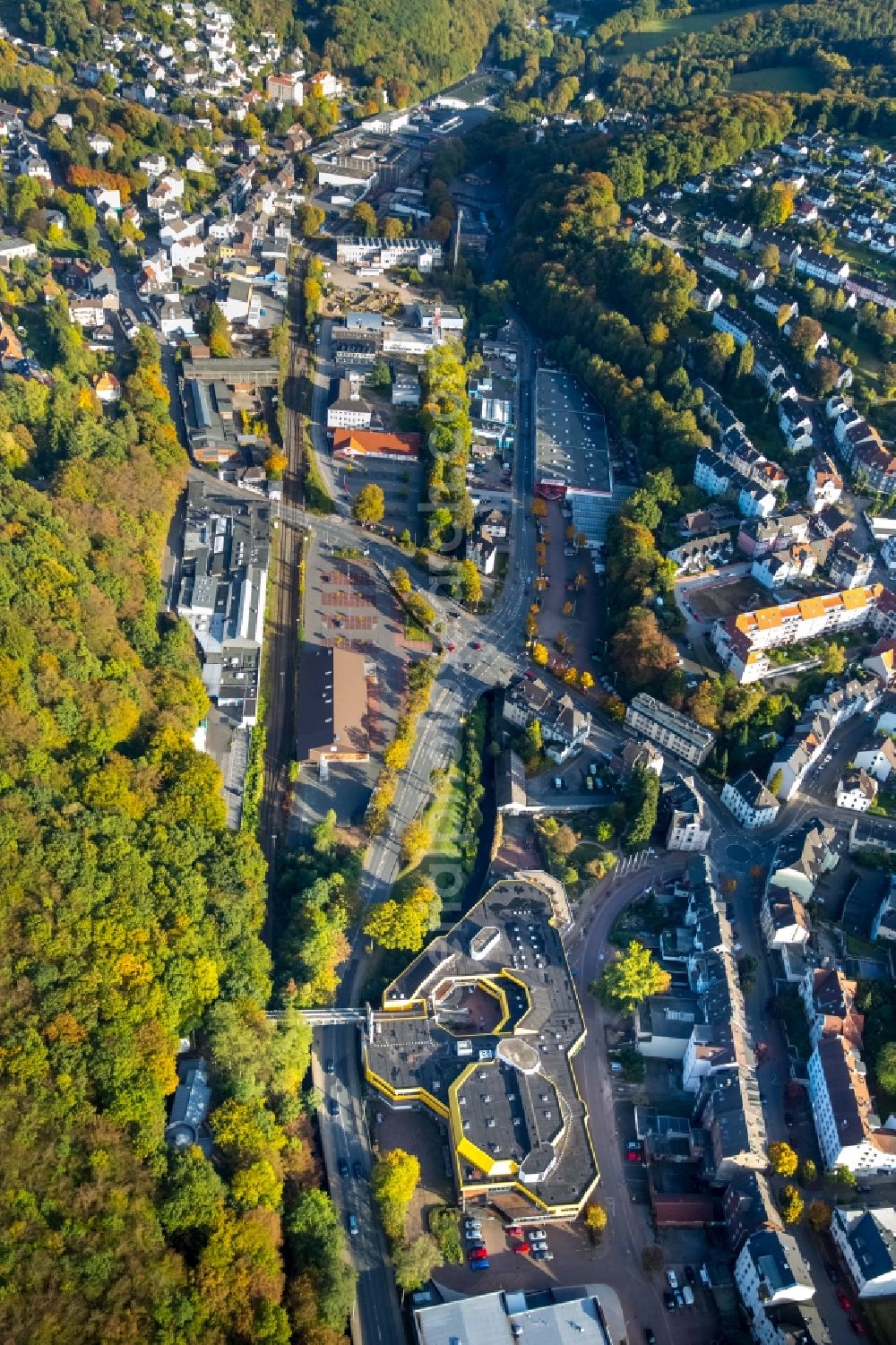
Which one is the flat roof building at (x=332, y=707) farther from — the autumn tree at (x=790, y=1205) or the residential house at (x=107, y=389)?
the autumn tree at (x=790, y=1205)

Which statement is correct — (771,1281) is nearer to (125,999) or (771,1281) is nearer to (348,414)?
(125,999)

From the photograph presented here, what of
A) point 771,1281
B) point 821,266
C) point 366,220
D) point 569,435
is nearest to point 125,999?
point 771,1281

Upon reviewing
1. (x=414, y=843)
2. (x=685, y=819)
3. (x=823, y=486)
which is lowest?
(x=414, y=843)

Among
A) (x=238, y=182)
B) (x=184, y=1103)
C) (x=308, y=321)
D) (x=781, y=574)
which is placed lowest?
(x=184, y=1103)

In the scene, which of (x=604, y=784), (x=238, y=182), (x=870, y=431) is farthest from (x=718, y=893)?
(x=238, y=182)

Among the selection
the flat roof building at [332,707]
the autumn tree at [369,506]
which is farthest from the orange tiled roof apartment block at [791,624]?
the autumn tree at [369,506]

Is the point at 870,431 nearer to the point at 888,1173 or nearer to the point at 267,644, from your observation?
the point at 267,644
